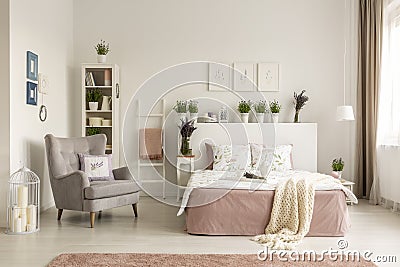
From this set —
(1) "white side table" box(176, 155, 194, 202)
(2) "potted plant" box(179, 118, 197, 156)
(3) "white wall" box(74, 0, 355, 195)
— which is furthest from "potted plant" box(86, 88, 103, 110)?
(1) "white side table" box(176, 155, 194, 202)

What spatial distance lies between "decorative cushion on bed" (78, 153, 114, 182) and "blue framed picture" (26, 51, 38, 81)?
1042 mm

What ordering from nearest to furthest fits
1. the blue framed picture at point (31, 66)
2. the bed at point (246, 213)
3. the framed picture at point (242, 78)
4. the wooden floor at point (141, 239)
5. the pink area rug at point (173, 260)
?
the pink area rug at point (173, 260) → the wooden floor at point (141, 239) → the bed at point (246, 213) → the blue framed picture at point (31, 66) → the framed picture at point (242, 78)

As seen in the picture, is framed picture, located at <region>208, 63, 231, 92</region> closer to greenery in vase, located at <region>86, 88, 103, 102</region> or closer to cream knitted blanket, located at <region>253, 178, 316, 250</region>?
greenery in vase, located at <region>86, 88, 103, 102</region>

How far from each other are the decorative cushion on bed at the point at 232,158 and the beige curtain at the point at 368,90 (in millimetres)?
1732

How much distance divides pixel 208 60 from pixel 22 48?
282 cm

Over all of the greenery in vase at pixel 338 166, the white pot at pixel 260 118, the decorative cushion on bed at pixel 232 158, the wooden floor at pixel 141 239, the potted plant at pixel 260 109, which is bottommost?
the wooden floor at pixel 141 239

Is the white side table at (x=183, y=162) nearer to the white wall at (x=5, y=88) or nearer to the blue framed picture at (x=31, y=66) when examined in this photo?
the blue framed picture at (x=31, y=66)

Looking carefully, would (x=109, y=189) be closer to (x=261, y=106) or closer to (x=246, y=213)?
(x=246, y=213)

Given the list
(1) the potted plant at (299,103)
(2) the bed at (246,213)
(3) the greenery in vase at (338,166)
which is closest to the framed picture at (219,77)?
(1) the potted plant at (299,103)

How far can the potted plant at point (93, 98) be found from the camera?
731 cm

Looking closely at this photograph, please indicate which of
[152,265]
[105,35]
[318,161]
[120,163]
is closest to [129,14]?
[105,35]

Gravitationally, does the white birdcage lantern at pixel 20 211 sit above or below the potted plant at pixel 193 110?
below

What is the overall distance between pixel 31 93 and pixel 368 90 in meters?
4.44

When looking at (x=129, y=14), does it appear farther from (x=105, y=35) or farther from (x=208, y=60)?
(x=208, y=60)
